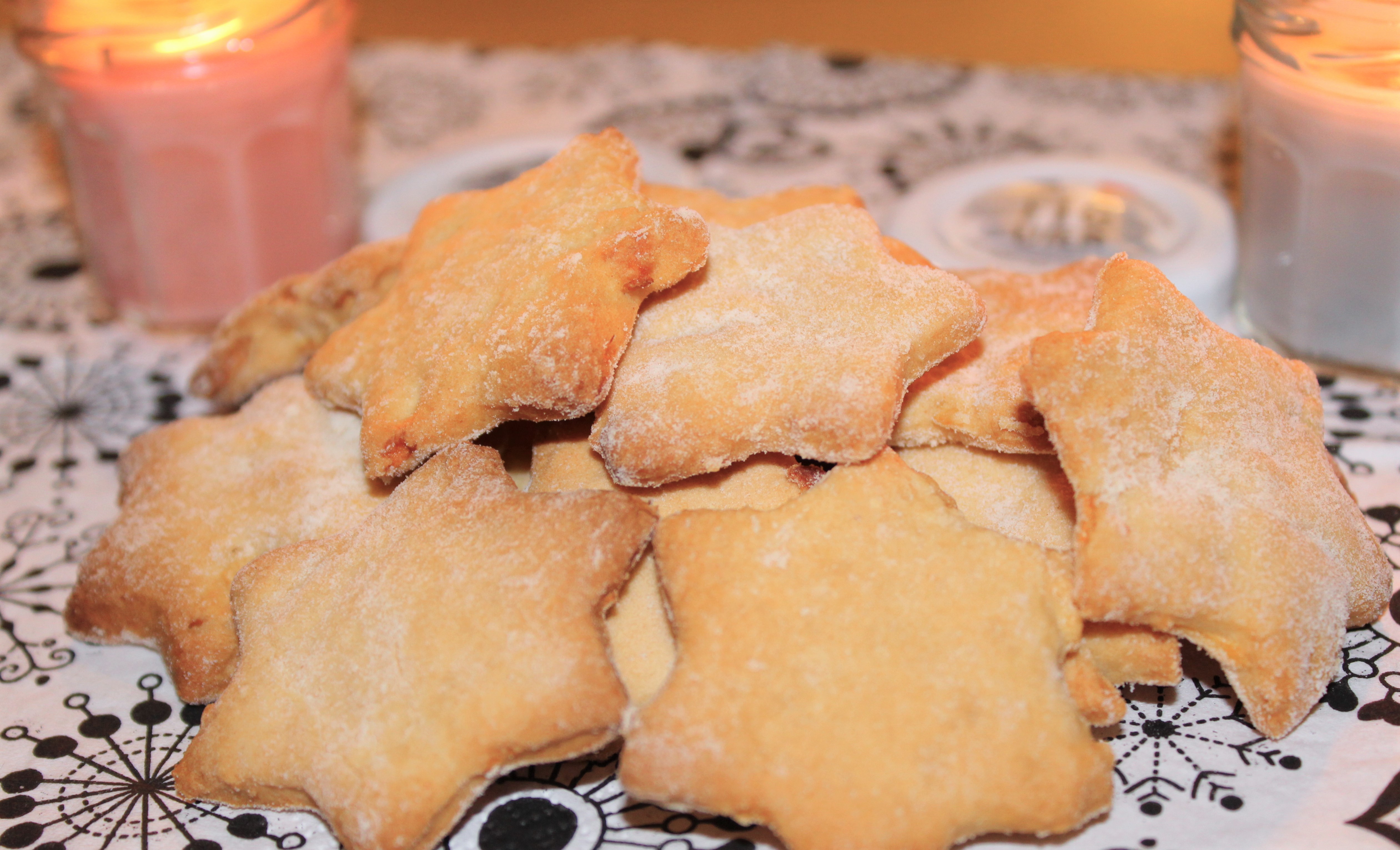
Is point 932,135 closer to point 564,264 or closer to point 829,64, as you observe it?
point 829,64

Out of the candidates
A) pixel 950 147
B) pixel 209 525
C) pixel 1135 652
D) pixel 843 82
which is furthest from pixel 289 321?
pixel 843 82

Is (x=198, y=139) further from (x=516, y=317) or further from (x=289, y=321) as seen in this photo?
(x=516, y=317)

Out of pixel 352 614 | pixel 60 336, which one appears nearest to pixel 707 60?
pixel 60 336

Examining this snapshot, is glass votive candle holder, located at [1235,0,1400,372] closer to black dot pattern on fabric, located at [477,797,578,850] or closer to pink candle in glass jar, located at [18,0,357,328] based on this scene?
black dot pattern on fabric, located at [477,797,578,850]

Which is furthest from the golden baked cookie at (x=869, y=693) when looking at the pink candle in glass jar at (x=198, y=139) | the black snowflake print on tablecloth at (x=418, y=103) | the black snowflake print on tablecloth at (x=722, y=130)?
the black snowflake print on tablecloth at (x=418, y=103)

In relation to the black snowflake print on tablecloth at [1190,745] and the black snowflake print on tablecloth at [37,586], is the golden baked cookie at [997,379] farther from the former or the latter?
the black snowflake print on tablecloth at [37,586]

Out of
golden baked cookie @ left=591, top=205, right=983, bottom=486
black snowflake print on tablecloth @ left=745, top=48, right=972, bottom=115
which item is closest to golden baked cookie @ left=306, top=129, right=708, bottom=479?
golden baked cookie @ left=591, top=205, right=983, bottom=486
